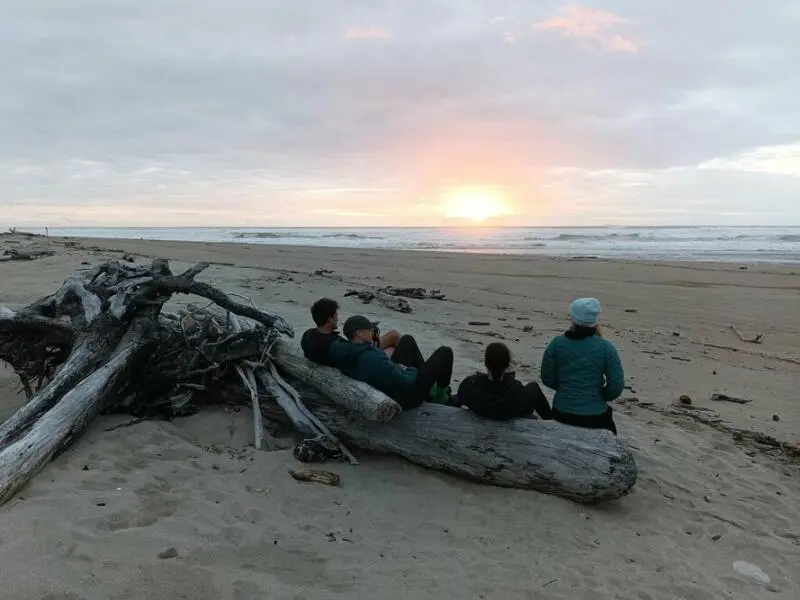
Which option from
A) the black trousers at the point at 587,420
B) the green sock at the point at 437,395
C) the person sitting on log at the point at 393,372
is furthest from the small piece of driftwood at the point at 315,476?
the black trousers at the point at 587,420

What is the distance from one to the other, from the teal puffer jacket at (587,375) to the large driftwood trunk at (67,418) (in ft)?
12.8

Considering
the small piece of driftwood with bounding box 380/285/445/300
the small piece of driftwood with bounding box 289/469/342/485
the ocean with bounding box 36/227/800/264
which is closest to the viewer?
the small piece of driftwood with bounding box 289/469/342/485

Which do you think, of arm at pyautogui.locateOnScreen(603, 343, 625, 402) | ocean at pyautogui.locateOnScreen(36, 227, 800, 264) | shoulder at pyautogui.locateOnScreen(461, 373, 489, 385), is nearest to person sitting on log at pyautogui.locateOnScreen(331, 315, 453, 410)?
shoulder at pyautogui.locateOnScreen(461, 373, 489, 385)

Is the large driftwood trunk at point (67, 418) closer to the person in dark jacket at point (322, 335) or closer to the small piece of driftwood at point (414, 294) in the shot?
the person in dark jacket at point (322, 335)

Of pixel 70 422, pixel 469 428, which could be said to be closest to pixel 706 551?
pixel 469 428

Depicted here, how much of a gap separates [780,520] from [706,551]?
3.04 ft

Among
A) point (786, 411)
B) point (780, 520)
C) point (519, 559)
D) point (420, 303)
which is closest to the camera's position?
point (519, 559)

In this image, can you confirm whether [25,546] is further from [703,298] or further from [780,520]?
[703,298]

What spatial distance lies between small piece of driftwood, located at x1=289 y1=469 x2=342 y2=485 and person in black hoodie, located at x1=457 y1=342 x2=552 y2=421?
122cm

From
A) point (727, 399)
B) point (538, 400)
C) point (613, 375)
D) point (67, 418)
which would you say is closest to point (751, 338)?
point (727, 399)

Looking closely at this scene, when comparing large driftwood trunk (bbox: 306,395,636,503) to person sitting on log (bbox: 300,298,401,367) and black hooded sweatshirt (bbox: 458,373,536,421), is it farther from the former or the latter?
person sitting on log (bbox: 300,298,401,367)

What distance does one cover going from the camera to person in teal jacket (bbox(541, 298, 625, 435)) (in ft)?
15.9

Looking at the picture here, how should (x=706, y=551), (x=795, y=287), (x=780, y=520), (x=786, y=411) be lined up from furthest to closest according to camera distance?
(x=795, y=287)
(x=786, y=411)
(x=780, y=520)
(x=706, y=551)

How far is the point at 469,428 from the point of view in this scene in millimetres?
4641
